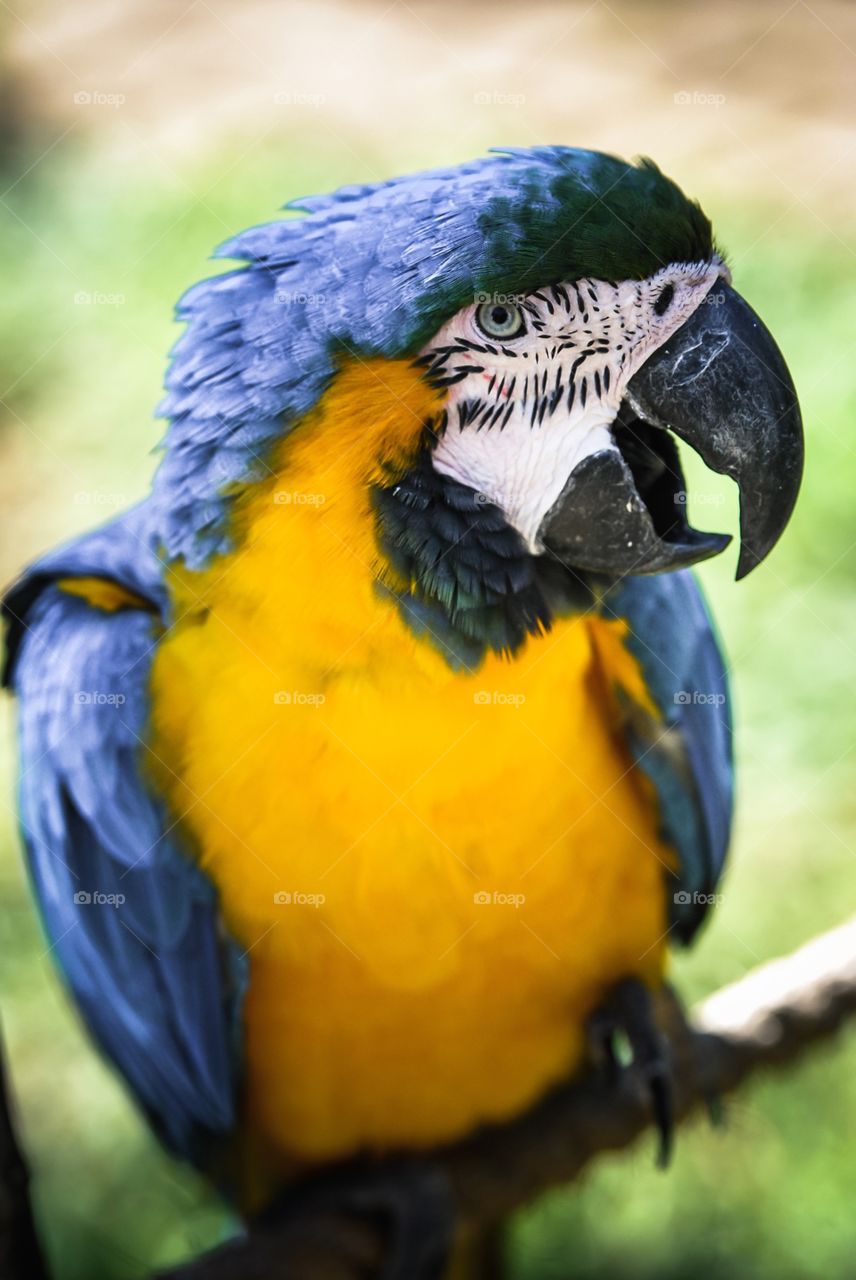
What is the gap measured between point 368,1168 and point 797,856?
112 cm

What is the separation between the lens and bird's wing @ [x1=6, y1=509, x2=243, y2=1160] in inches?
49.4

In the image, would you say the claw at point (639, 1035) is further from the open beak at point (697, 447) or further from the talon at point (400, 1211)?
the open beak at point (697, 447)

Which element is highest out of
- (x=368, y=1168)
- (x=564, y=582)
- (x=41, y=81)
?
(x=41, y=81)

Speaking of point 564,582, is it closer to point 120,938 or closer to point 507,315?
point 507,315

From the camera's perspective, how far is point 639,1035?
147cm

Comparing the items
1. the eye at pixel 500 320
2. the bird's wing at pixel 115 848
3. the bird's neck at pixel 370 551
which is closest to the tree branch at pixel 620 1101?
the bird's wing at pixel 115 848

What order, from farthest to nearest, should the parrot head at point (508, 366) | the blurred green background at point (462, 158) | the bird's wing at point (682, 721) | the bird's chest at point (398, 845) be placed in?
the blurred green background at point (462, 158), the bird's wing at point (682, 721), the bird's chest at point (398, 845), the parrot head at point (508, 366)

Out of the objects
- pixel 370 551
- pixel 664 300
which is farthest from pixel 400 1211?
pixel 664 300

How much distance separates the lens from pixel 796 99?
135 inches

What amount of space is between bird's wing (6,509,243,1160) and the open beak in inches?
17.7

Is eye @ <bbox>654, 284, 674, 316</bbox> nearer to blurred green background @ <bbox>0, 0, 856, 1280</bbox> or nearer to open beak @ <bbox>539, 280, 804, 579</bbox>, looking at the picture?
open beak @ <bbox>539, 280, 804, 579</bbox>

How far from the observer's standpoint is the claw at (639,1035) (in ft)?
4.82

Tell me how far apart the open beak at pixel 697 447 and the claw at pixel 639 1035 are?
2.00 feet

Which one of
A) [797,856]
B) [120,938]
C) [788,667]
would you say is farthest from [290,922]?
[788,667]
